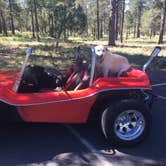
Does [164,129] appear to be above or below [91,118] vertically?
below

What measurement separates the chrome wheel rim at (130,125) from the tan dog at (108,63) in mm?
771

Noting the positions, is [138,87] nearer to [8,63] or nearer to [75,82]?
[75,82]

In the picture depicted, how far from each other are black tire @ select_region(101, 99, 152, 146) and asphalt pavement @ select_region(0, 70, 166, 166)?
0.36ft

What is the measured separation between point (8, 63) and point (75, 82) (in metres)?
7.06

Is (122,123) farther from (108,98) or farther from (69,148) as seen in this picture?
(69,148)

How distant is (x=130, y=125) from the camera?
4625 millimetres

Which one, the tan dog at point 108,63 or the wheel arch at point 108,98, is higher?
the tan dog at point 108,63

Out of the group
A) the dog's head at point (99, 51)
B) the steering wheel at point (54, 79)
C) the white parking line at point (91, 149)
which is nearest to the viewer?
the white parking line at point (91, 149)

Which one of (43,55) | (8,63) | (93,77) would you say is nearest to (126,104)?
(93,77)

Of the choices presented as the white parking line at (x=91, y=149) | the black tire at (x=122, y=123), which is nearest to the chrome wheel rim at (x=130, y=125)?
the black tire at (x=122, y=123)

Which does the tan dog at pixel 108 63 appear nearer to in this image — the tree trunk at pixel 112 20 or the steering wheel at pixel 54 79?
the steering wheel at pixel 54 79

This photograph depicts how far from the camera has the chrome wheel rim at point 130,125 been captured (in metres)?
4.58

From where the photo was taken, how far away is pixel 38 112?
4406 mm

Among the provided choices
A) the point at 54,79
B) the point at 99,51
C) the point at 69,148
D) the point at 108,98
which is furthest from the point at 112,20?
the point at 69,148
